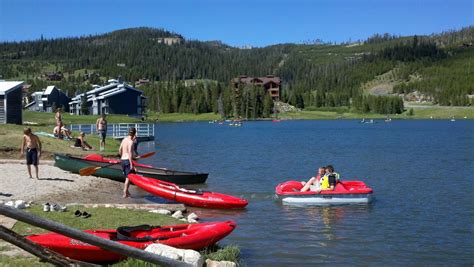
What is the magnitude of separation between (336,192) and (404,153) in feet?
106

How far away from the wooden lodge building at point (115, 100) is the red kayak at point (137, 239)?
121460 mm

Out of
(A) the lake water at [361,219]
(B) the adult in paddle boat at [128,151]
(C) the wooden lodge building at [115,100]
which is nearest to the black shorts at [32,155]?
(B) the adult in paddle boat at [128,151]

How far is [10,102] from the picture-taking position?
55969 mm

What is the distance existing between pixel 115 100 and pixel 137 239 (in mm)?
125378

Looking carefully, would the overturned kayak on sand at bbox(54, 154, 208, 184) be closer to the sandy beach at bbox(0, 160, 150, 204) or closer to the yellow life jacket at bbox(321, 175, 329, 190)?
the sandy beach at bbox(0, 160, 150, 204)

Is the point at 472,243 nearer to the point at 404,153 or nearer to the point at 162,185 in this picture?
the point at 162,185

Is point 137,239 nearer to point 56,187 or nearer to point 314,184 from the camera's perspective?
point 56,187

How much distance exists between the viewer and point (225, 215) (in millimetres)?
20547

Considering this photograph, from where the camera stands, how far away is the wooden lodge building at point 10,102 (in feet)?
181

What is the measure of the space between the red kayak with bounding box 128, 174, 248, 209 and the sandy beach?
0.67 metres

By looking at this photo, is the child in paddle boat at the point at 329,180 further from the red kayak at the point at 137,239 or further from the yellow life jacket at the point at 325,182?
the red kayak at the point at 137,239

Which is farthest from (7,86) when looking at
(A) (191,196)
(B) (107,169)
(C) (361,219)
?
(C) (361,219)

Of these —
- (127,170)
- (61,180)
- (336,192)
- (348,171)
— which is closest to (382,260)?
(336,192)

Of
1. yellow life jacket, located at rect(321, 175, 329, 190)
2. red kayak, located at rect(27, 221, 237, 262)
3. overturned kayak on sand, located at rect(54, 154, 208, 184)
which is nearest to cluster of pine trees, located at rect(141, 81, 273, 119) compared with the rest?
overturned kayak on sand, located at rect(54, 154, 208, 184)
